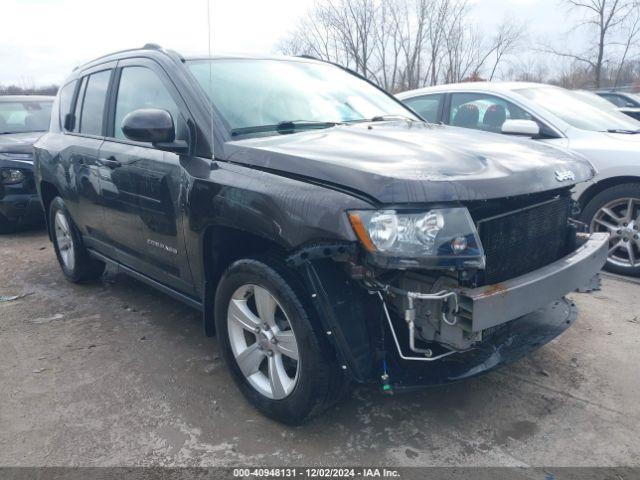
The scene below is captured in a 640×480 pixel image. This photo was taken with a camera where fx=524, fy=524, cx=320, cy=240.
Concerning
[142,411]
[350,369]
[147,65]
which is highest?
[147,65]

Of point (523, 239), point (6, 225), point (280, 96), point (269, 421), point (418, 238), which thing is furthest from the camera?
point (6, 225)

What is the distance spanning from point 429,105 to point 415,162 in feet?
12.6

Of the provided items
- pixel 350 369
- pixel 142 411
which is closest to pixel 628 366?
pixel 350 369

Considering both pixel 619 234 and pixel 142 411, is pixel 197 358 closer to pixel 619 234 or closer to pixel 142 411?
pixel 142 411

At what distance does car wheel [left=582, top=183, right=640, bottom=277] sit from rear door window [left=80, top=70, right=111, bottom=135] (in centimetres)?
409

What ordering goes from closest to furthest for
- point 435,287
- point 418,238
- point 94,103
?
1. point 418,238
2. point 435,287
3. point 94,103

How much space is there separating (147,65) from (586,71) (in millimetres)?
31377

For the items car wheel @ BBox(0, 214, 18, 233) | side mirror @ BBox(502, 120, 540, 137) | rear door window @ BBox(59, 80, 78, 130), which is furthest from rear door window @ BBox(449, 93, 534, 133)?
car wheel @ BBox(0, 214, 18, 233)

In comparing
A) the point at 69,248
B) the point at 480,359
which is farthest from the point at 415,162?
the point at 69,248

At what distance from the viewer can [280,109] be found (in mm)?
3066

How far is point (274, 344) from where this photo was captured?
255 centimetres

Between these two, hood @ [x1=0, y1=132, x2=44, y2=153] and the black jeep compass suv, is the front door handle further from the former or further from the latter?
hood @ [x1=0, y1=132, x2=44, y2=153]

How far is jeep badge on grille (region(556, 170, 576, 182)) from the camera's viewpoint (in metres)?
2.50

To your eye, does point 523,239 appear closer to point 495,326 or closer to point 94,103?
point 495,326
